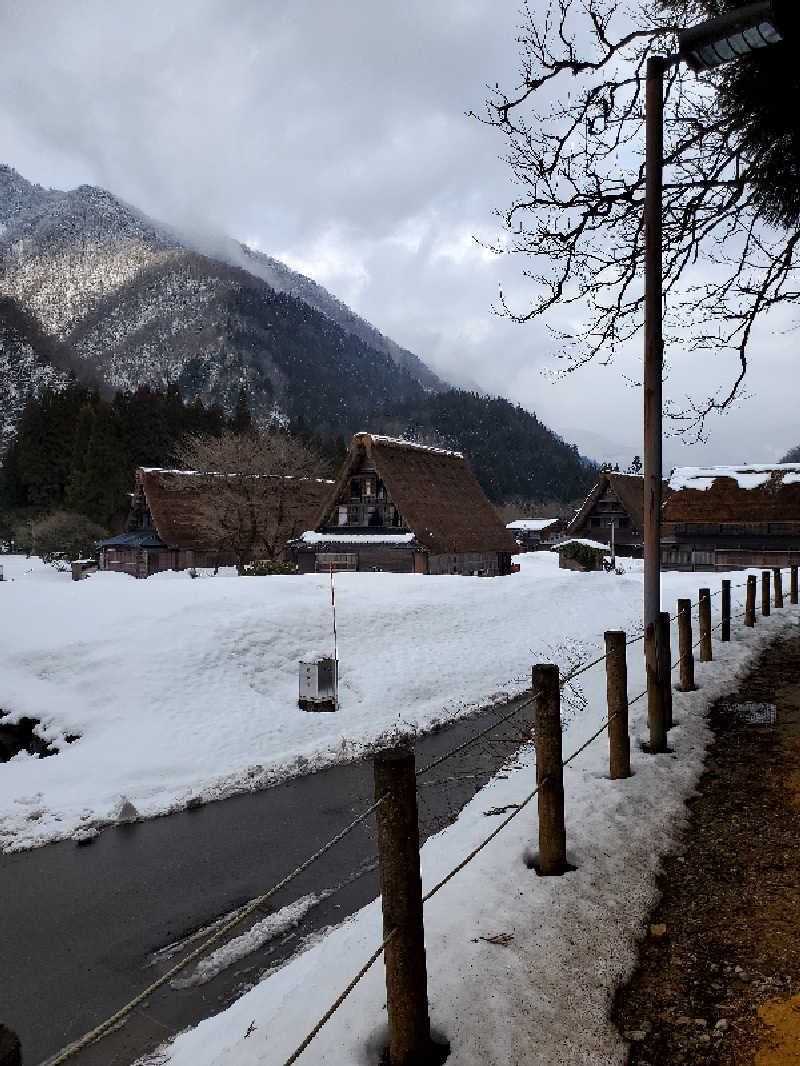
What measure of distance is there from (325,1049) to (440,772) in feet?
21.6

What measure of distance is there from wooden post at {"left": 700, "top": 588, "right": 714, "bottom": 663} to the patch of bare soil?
359 cm

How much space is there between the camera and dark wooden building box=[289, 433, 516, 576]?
85.5 feet

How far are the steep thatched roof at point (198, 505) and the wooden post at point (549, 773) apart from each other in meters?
28.4

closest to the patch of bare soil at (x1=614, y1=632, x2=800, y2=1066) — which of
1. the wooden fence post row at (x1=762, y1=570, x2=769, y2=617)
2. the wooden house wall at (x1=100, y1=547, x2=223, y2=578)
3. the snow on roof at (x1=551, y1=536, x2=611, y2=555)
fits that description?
the wooden fence post row at (x1=762, y1=570, x2=769, y2=617)

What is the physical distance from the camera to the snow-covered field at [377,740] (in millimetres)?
2949

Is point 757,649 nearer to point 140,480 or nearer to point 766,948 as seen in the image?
point 766,948

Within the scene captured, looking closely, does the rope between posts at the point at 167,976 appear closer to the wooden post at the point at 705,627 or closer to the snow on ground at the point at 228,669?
the snow on ground at the point at 228,669

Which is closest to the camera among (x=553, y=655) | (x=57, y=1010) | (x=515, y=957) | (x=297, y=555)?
(x=515, y=957)

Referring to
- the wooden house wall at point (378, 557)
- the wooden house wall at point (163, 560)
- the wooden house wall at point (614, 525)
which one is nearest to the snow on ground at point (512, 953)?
the wooden house wall at point (378, 557)

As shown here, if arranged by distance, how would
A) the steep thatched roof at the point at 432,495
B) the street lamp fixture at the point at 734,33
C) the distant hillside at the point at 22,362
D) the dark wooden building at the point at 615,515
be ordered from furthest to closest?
the distant hillside at the point at 22,362
the dark wooden building at the point at 615,515
the steep thatched roof at the point at 432,495
the street lamp fixture at the point at 734,33

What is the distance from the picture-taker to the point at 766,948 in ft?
10.6

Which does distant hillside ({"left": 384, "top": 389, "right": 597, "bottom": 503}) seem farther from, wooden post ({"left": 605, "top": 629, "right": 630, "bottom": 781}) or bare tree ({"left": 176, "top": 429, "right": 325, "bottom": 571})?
wooden post ({"left": 605, "top": 629, "right": 630, "bottom": 781})

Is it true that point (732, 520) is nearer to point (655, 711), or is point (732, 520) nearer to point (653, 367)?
point (653, 367)

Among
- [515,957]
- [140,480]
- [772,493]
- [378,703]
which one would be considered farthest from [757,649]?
[140,480]
